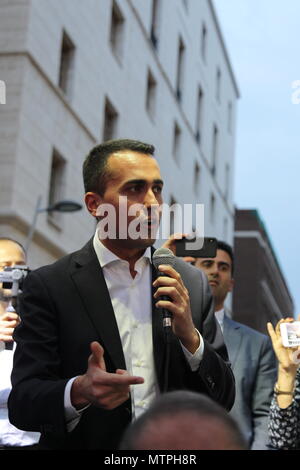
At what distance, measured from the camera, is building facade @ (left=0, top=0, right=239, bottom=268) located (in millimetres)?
16016

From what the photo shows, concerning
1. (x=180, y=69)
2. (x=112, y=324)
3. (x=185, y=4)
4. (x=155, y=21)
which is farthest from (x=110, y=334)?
(x=185, y=4)

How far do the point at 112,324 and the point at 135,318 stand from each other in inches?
5.0

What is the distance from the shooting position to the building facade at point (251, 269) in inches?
2569

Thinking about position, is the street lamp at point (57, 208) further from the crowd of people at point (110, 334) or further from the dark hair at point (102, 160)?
the crowd of people at point (110, 334)

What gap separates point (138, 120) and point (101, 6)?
372 centimetres

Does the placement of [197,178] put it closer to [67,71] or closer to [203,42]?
[203,42]

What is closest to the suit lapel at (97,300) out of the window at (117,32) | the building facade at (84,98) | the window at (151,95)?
the building facade at (84,98)

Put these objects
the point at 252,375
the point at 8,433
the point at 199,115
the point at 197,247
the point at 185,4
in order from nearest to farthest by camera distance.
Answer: the point at 8,433 < the point at 197,247 < the point at 252,375 < the point at 185,4 < the point at 199,115

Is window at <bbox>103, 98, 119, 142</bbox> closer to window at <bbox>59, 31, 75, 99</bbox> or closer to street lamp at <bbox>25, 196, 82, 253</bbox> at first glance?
window at <bbox>59, 31, 75, 99</bbox>

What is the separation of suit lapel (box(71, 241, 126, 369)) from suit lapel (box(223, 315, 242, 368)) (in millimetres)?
2229

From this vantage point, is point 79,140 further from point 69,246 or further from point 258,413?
point 258,413

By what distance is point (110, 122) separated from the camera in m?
21.3

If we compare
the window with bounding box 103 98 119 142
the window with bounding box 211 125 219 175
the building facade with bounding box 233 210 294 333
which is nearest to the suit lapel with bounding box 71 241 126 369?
the window with bounding box 103 98 119 142
